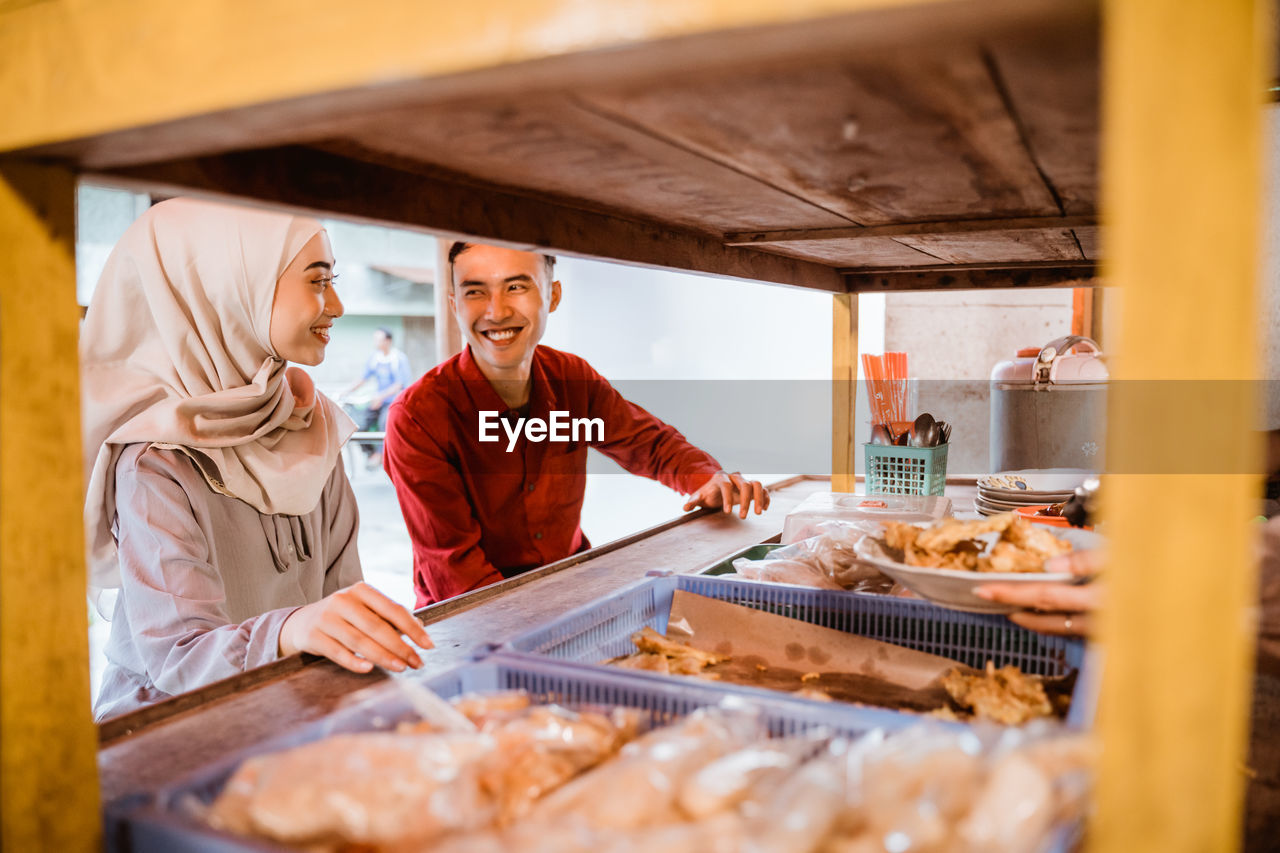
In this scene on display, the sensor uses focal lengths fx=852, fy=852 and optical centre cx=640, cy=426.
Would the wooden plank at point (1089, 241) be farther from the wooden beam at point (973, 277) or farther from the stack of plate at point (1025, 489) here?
the stack of plate at point (1025, 489)

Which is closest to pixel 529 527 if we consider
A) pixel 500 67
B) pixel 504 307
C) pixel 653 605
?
pixel 504 307


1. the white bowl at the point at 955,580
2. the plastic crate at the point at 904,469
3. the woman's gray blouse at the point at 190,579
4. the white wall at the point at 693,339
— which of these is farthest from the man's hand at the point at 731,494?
the white wall at the point at 693,339

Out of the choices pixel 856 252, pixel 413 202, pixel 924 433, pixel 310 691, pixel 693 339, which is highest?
pixel 693 339

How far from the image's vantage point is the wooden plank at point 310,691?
1045 mm

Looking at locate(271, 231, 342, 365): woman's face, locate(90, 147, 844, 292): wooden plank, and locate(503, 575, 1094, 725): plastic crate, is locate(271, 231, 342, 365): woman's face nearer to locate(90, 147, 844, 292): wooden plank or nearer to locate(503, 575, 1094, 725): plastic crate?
locate(90, 147, 844, 292): wooden plank

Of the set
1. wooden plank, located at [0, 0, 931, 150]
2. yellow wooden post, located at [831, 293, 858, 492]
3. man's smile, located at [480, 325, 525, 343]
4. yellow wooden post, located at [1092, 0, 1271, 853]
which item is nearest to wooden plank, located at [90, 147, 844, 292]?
wooden plank, located at [0, 0, 931, 150]

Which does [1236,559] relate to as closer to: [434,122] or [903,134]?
[903,134]

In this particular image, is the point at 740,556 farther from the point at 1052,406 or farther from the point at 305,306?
the point at 1052,406

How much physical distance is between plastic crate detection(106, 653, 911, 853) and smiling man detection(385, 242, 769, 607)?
4.73 feet

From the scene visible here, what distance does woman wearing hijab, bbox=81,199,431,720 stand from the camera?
1741 millimetres

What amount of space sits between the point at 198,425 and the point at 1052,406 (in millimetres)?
2846

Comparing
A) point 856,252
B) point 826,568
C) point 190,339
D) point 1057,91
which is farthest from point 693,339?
point 1057,91

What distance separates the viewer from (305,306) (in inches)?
79.2

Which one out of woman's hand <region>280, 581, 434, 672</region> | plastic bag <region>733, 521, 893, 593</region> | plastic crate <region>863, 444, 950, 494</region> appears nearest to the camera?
woman's hand <region>280, 581, 434, 672</region>
